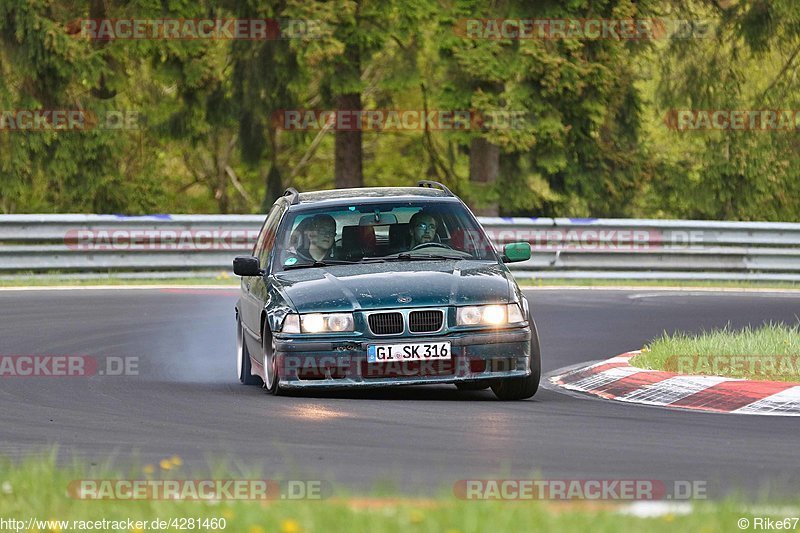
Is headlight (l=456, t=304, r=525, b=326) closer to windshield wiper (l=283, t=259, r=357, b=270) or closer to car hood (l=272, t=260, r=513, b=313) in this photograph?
car hood (l=272, t=260, r=513, b=313)

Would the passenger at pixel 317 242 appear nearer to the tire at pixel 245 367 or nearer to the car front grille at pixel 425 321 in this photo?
the tire at pixel 245 367

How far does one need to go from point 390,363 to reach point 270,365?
39.7 inches

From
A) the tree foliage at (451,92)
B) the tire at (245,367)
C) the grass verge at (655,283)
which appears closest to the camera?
the tire at (245,367)

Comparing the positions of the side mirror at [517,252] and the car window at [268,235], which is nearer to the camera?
the side mirror at [517,252]

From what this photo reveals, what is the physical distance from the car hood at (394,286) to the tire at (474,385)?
1.88 ft

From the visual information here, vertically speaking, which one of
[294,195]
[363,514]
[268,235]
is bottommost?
[363,514]

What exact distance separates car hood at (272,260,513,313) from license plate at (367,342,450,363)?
28 centimetres

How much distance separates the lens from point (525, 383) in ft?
37.4

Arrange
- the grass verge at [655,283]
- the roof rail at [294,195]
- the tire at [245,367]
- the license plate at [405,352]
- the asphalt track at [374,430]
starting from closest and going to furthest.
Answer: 1. the asphalt track at [374,430]
2. the license plate at [405,352]
3. the roof rail at [294,195]
4. the tire at [245,367]
5. the grass verge at [655,283]

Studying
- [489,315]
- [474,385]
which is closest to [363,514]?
[489,315]

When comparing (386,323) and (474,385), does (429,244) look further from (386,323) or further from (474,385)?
(386,323)

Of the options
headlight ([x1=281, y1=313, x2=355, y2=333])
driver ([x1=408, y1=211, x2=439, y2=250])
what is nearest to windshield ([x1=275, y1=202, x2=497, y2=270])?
driver ([x1=408, y1=211, x2=439, y2=250])

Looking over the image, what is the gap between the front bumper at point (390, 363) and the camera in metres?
11.0

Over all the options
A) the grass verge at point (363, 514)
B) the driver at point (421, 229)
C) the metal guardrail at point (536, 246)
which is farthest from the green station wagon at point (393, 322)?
the metal guardrail at point (536, 246)
